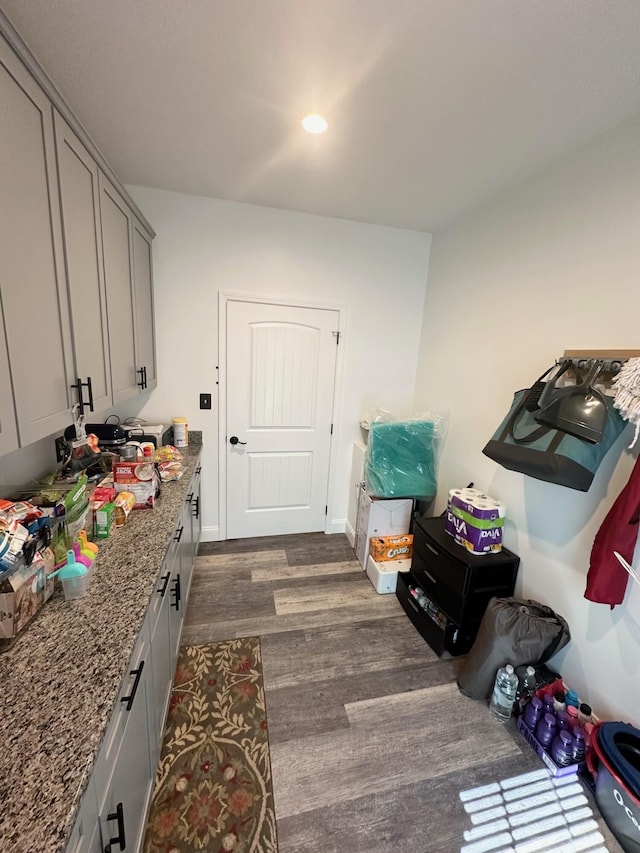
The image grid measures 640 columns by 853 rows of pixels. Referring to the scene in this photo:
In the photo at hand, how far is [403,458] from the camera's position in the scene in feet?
8.36

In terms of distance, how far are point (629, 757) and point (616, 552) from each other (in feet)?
2.58

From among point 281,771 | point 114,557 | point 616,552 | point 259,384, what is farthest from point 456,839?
point 259,384

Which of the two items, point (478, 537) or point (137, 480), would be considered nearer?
point (137, 480)

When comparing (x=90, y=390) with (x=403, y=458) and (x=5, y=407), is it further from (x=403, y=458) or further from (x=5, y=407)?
(x=403, y=458)

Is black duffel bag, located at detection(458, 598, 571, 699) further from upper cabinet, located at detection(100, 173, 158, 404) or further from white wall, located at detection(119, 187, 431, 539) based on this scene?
upper cabinet, located at detection(100, 173, 158, 404)

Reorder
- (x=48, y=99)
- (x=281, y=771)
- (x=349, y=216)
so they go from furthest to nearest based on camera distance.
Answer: (x=349, y=216) < (x=281, y=771) < (x=48, y=99)

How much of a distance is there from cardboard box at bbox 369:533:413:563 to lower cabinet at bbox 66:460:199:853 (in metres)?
1.42

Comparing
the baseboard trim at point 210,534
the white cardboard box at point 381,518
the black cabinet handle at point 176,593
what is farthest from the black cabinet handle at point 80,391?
the white cardboard box at point 381,518

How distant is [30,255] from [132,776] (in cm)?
157

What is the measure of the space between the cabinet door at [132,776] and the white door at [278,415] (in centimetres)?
173

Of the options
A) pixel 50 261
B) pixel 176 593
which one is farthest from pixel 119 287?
pixel 176 593

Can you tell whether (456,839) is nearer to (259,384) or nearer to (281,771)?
(281,771)

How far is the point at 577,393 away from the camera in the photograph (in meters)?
1.41

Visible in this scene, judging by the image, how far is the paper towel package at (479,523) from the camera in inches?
71.8
